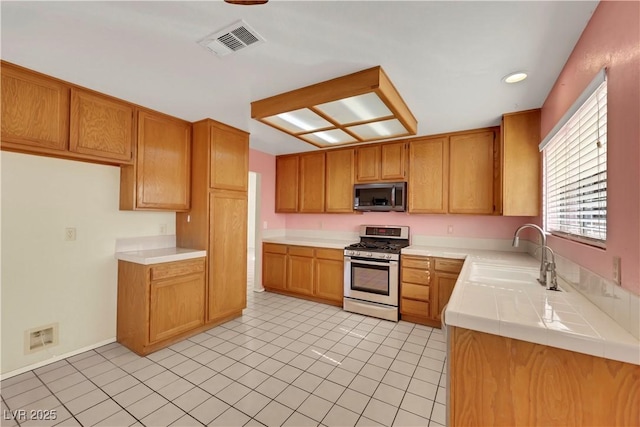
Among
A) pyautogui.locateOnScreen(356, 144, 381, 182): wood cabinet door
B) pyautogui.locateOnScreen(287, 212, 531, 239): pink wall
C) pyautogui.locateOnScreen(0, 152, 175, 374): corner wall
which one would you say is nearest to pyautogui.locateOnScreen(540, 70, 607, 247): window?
pyautogui.locateOnScreen(287, 212, 531, 239): pink wall

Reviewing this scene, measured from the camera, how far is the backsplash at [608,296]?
0.99 m

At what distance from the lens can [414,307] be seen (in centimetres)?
330

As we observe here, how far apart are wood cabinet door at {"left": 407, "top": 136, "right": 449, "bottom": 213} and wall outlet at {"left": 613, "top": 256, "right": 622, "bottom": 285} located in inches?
91.2

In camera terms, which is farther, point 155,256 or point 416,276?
point 416,276

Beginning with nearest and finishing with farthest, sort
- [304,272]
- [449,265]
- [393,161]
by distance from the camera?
[449,265] → [393,161] → [304,272]

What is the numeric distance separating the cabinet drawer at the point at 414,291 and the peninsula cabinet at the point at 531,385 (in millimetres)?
2120

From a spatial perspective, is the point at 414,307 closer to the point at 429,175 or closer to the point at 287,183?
the point at 429,175

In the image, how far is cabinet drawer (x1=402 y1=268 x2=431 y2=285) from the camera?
10.6 ft

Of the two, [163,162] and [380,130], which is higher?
[380,130]

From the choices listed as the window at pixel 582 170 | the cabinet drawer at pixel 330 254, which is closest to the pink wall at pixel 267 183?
the cabinet drawer at pixel 330 254

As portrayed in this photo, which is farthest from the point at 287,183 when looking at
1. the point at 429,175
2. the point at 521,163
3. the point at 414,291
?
the point at 521,163

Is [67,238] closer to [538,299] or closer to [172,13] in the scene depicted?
[172,13]

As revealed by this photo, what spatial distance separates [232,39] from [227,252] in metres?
2.38

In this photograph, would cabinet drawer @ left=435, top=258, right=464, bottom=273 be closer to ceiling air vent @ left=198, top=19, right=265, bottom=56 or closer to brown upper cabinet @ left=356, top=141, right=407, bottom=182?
brown upper cabinet @ left=356, top=141, right=407, bottom=182
